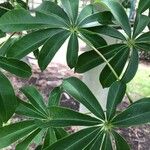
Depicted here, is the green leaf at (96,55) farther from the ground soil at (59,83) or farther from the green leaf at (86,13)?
the ground soil at (59,83)

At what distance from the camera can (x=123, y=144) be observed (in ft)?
2.70

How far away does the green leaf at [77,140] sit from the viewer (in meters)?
0.79

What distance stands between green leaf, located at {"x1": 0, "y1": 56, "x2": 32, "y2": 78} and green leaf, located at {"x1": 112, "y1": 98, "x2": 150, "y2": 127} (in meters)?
0.23

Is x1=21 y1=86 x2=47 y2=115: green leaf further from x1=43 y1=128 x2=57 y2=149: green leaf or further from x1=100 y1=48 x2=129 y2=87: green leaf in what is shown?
x1=100 y1=48 x2=129 y2=87: green leaf

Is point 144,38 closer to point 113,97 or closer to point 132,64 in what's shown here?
point 132,64

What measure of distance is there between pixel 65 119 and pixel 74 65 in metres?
0.25

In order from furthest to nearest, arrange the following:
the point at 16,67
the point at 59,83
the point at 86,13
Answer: the point at 59,83 < the point at 86,13 < the point at 16,67

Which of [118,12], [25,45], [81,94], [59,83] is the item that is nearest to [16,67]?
Answer: [25,45]

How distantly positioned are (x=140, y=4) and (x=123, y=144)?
351mm

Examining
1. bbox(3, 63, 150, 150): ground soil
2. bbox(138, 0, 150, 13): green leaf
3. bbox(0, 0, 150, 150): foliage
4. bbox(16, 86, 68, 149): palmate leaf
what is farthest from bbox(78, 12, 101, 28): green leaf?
bbox(3, 63, 150, 150): ground soil

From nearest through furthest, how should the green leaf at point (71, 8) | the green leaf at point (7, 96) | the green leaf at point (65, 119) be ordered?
the green leaf at point (65, 119), the green leaf at point (7, 96), the green leaf at point (71, 8)

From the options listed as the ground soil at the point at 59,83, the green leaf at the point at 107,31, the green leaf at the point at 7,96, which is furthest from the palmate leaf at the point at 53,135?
the ground soil at the point at 59,83

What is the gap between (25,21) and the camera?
88 centimetres

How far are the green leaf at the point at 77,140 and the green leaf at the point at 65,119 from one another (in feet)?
0.06
